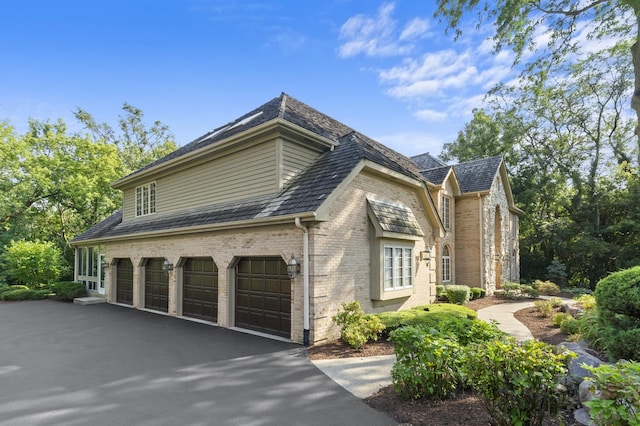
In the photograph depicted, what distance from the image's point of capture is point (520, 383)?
369cm

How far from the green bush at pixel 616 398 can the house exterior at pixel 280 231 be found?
596 cm

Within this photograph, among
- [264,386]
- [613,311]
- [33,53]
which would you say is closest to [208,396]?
[264,386]

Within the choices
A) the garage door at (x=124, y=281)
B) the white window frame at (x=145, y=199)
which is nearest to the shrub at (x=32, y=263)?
the garage door at (x=124, y=281)

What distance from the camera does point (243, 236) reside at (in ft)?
33.1

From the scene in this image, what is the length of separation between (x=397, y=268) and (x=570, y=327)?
4.82 m

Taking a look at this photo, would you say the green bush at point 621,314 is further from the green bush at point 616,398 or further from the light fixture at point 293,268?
the light fixture at point 293,268

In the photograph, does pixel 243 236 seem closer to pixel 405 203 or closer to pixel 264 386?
pixel 264 386

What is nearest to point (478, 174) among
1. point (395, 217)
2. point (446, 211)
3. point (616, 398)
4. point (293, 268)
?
point (446, 211)

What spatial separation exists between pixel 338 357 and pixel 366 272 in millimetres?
3040

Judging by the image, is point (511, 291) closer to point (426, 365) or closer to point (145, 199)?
point (426, 365)

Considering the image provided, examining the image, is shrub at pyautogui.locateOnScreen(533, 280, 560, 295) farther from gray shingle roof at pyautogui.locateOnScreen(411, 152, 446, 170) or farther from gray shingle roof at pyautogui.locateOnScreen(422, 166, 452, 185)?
gray shingle roof at pyautogui.locateOnScreen(411, 152, 446, 170)

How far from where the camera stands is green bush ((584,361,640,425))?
2.74m

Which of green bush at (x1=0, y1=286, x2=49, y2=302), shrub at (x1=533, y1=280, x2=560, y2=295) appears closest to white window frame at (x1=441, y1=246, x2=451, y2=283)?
shrub at (x1=533, y1=280, x2=560, y2=295)

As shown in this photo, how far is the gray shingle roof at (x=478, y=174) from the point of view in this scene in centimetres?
1970
